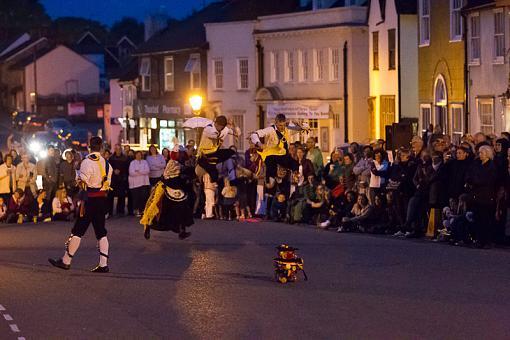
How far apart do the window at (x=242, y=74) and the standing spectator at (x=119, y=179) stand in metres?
28.5

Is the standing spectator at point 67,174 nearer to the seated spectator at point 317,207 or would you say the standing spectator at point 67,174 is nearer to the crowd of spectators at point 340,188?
the crowd of spectators at point 340,188

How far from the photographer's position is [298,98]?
5719cm

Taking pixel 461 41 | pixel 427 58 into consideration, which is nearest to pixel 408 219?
pixel 461 41

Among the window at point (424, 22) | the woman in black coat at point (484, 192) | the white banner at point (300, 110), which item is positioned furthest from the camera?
the white banner at point (300, 110)

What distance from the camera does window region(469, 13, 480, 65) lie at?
3900 centimetres

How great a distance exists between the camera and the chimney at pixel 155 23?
7800 centimetres

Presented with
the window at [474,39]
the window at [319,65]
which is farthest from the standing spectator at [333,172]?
the window at [319,65]

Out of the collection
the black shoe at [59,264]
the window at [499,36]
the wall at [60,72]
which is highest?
the wall at [60,72]

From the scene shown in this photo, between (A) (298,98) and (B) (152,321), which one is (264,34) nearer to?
(A) (298,98)

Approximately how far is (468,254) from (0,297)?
8161 millimetres

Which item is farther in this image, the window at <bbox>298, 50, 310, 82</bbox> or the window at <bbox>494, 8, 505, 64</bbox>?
the window at <bbox>298, 50, 310, 82</bbox>

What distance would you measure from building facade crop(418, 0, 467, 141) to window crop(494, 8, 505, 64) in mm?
2298

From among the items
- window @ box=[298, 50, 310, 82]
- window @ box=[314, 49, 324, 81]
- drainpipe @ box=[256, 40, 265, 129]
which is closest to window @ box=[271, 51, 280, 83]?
drainpipe @ box=[256, 40, 265, 129]

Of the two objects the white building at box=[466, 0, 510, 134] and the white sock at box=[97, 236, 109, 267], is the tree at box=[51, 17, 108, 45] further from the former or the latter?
the white sock at box=[97, 236, 109, 267]
